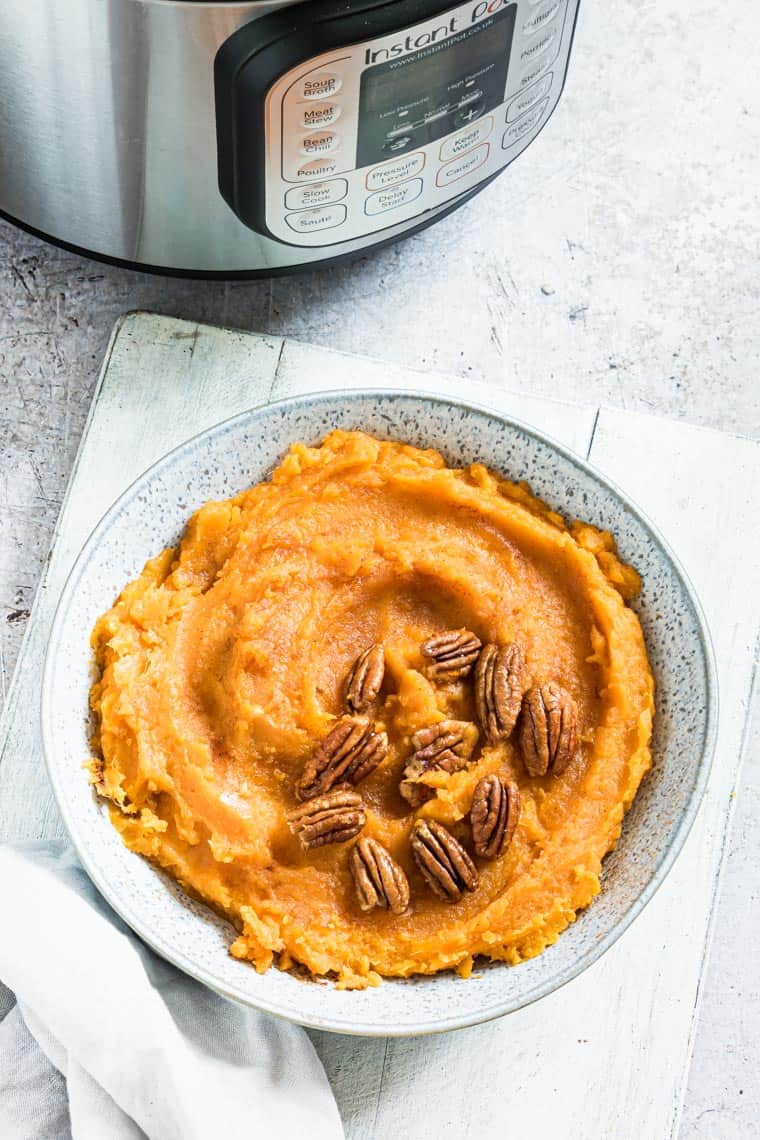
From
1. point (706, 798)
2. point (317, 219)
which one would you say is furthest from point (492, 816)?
point (317, 219)

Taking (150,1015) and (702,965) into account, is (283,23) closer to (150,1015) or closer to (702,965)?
(150,1015)

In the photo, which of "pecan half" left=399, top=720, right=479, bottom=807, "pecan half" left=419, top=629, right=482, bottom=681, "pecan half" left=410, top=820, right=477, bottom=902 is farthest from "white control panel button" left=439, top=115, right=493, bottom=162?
"pecan half" left=410, top=820, right=477, bottom=902

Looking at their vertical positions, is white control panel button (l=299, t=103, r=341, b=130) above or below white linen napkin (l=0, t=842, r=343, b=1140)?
above

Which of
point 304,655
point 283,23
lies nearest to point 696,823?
point 304,655

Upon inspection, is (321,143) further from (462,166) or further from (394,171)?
(462,166)

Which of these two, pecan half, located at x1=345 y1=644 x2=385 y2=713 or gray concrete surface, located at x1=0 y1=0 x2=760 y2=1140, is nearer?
pecan half, located at x1=345 y1=644 x2=385 y2=713

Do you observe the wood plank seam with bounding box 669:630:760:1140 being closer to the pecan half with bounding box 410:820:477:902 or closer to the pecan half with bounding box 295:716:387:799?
the pecan half with bounding box 410:820:477:902
